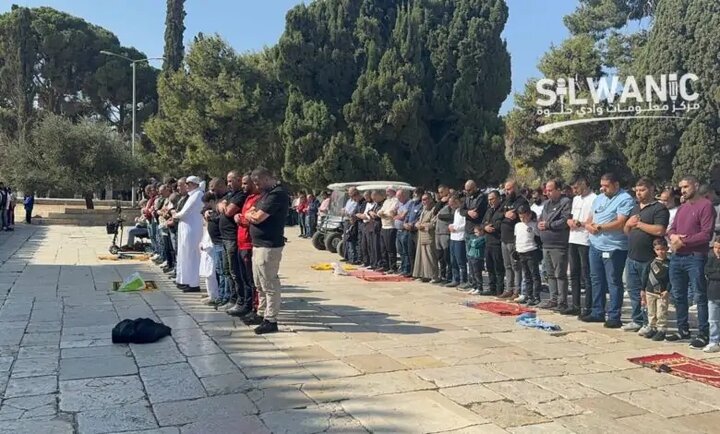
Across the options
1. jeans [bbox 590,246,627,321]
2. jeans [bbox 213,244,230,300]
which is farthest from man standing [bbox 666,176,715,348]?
jeans [bbox 213,244,230,300]

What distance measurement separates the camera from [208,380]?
5348 millimetres

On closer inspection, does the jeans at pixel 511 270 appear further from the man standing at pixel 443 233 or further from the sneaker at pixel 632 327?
the sneaker at pixel 632 327

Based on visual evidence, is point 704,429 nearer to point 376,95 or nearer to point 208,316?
point 208,316

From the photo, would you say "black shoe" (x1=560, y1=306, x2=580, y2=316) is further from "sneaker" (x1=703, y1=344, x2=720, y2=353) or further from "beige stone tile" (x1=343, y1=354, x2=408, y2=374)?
"beige stone tile" (x1=343, y1=354, x2=408, y2=374)

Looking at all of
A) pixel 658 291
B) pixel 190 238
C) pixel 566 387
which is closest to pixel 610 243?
pixel 658 291

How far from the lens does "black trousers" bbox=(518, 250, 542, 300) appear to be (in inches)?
359

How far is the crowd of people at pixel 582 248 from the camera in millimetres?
6719

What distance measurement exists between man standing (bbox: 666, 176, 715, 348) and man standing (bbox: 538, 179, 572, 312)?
1.71 meters

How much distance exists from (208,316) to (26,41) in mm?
36105

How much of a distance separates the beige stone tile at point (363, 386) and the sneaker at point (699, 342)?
10.1ft

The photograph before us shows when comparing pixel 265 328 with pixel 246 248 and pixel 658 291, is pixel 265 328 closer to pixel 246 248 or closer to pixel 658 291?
pixel 246 248

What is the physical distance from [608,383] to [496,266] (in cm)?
448

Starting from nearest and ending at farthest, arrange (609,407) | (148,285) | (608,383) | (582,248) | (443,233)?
(609,407) → (608,383) → (582,248) → (148,285) → (443,233)

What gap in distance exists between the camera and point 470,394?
5043mm
